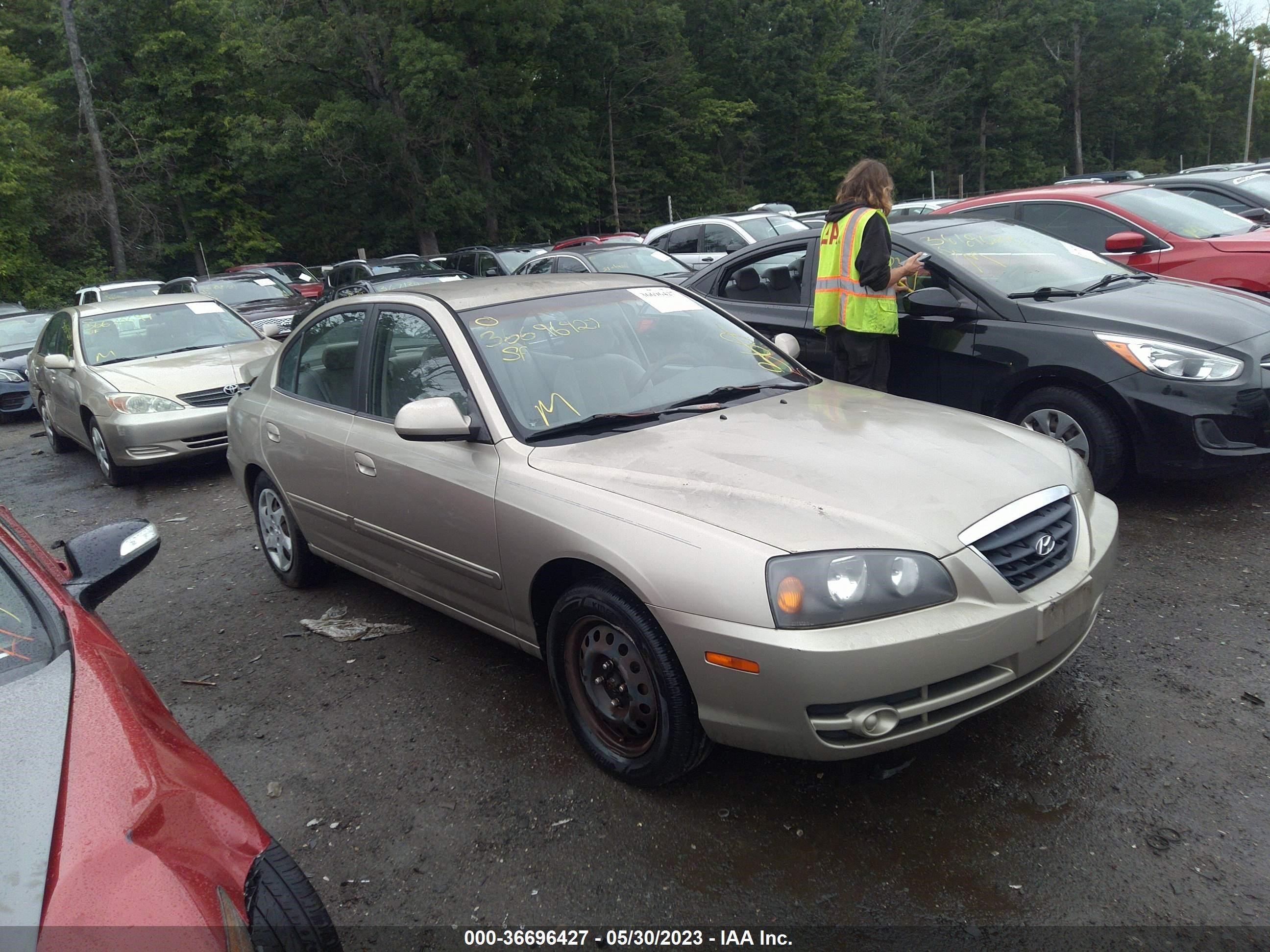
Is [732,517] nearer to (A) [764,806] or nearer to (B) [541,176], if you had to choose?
(A) [764,806]

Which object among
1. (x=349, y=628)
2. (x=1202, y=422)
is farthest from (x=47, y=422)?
(x=1202, y=422)

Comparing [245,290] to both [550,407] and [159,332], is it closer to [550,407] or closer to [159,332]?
[159,332]

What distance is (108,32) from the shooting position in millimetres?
33938

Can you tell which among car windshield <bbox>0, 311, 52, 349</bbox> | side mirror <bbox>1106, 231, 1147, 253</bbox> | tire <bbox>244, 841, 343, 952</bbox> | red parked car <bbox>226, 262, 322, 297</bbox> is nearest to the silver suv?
red parked car <bbox>226, 262, 322, 297</bbox>

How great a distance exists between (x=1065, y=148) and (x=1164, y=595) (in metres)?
74.9

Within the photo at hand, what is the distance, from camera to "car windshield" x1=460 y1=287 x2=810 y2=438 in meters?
3.63

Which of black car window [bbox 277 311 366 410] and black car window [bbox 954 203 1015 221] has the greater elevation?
black car window [bbox 954 203 1015 221]

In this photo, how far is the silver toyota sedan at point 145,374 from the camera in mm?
7918

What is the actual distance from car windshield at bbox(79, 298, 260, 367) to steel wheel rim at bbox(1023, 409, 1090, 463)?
7.30 metres

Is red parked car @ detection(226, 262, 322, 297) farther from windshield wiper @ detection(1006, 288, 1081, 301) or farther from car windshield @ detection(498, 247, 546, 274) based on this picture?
windshield wiper @ detection(1006, 288, 1081, 301)

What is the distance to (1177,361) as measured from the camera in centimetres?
486

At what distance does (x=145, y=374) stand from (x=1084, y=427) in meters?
7.55

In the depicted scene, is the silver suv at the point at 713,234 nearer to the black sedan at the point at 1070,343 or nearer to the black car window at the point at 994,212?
the black car window at the point at 994,212

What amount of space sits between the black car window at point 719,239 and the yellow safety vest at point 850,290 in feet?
31.4
